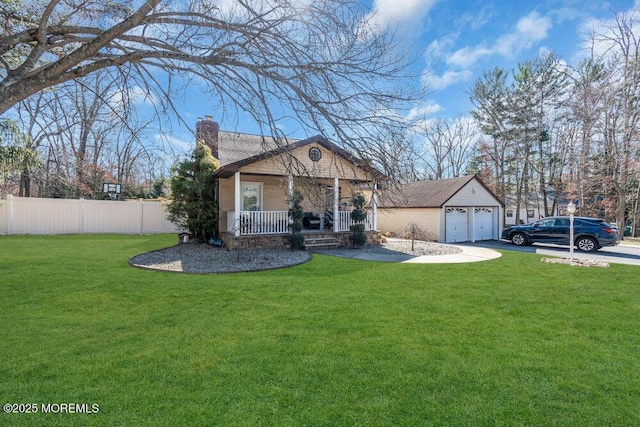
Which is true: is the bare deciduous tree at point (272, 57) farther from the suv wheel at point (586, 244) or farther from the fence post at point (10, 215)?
the suv wheel at point (586, 244)

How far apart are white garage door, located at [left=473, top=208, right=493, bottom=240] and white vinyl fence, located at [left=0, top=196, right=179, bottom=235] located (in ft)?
58.9

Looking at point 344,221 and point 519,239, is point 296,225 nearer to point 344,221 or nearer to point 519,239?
point 344,221

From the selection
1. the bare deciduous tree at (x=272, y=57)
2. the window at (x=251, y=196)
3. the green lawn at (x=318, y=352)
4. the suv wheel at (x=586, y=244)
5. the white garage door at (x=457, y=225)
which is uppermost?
the bare deciduous tree at (x=272, y=57)

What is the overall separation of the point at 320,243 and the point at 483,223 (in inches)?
448

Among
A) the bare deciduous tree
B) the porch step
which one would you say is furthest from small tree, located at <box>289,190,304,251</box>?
the bare deciduous tree

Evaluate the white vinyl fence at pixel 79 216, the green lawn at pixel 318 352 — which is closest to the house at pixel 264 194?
the green lawn at pixel 318 352

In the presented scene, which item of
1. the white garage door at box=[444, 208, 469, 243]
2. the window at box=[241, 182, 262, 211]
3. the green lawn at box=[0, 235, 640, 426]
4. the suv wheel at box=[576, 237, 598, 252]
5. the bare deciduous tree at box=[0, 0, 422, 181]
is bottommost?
the green lawn at box=[0, 235, 640, 426]

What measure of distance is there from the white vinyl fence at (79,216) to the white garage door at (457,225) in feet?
52.5

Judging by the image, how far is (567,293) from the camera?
20.3ft

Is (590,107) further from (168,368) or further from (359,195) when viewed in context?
(168,368)

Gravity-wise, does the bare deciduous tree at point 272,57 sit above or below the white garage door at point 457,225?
above

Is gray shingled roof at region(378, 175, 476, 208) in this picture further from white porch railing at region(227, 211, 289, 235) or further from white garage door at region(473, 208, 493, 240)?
white porch railing at region(227, 211, 289, 235)

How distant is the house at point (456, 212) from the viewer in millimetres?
17594

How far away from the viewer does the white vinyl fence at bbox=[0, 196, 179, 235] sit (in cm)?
1521
